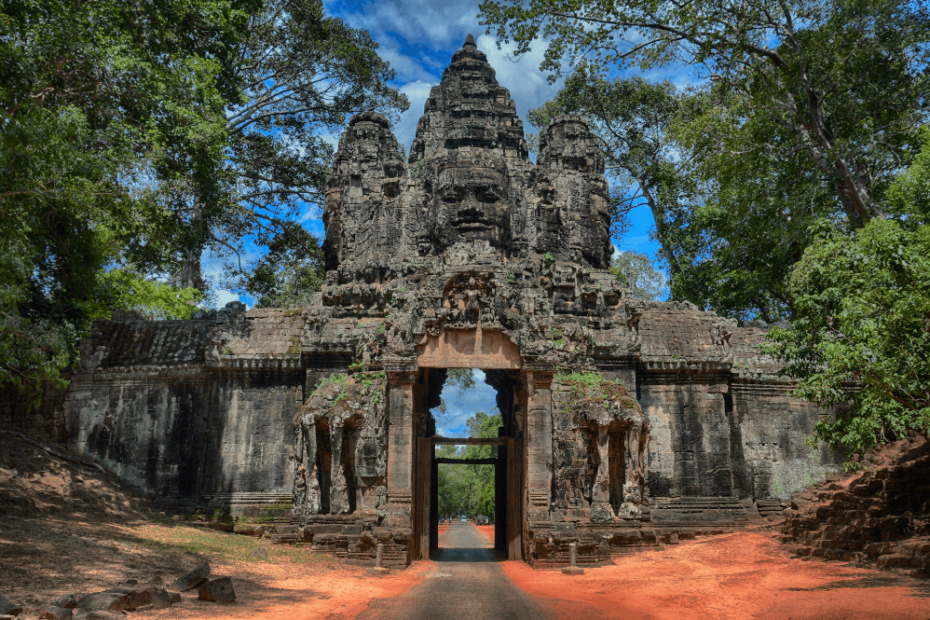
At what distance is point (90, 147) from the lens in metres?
14.9

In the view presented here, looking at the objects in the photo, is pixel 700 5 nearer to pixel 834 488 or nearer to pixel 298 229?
pixel 834 488

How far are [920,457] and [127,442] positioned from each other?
17.7m

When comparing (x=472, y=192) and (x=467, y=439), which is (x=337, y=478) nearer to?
(x=467, y=439)

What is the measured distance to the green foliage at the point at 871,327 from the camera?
10180 mm

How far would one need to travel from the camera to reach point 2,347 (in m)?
10.8

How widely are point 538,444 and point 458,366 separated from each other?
231cm

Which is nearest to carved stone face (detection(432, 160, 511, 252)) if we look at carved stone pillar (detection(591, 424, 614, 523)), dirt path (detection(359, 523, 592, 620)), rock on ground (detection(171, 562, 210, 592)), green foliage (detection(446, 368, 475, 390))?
carved stone pillar (detection(591, 424, 614, 523))

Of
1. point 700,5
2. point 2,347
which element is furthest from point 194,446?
point 700,5

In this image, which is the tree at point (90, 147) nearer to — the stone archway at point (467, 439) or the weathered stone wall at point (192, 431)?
the weathered stone wall at point (192, 431)

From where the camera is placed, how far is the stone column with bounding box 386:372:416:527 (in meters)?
13.9

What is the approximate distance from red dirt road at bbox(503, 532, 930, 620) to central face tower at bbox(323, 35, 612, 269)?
9.51 m

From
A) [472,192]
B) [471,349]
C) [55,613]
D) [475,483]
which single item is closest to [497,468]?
[471,349]

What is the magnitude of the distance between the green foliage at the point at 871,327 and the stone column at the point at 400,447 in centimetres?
729

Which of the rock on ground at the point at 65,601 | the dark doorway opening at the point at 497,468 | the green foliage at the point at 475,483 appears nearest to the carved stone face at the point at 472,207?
the dark doorway opening at the point at 497,468
